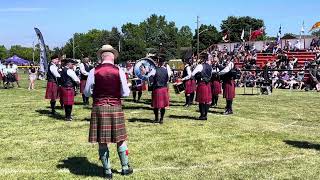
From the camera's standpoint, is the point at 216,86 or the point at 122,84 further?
the point at 216,86

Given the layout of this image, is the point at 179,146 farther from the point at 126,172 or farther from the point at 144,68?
the point at 144,68

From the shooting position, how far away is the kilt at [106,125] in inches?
266

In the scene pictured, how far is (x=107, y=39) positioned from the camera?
10419cm

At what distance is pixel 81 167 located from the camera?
24.7ft

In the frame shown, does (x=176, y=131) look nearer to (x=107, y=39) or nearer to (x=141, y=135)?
(x=141, y=135)

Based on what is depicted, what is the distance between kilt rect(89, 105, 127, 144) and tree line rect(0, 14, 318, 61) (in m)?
64.2

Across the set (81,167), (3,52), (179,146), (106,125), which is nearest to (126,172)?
(106,125)

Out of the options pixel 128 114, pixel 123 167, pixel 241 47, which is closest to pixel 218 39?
pixel 241 47

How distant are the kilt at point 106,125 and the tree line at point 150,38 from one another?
6417 cm

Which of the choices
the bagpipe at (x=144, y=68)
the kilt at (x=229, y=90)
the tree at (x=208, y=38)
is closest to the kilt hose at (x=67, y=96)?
the bagpipe at (x=144, y=68)

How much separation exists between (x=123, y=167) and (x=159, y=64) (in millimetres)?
5480

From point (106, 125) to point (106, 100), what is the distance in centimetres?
35

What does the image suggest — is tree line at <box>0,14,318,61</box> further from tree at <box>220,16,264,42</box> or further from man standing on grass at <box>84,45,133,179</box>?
man standing on grass at <box>84,45,133,179</box>

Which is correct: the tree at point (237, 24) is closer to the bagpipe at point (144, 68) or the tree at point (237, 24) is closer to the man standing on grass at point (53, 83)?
the bagpipe at point (144, 68)
